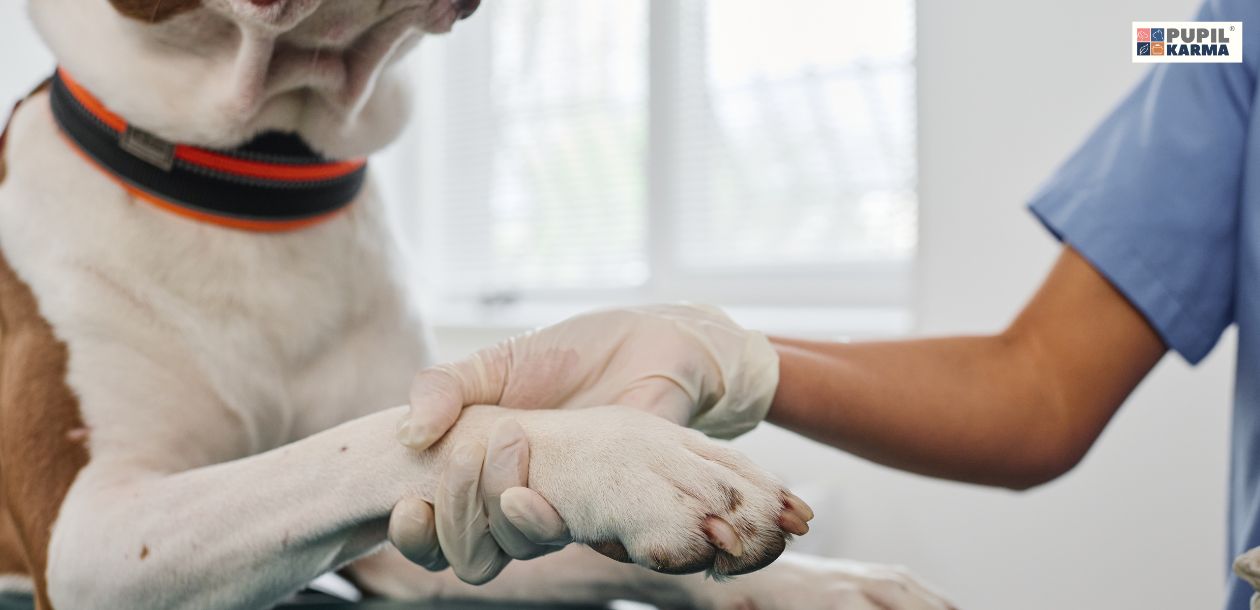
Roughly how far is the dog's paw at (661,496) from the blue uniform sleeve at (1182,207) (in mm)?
611

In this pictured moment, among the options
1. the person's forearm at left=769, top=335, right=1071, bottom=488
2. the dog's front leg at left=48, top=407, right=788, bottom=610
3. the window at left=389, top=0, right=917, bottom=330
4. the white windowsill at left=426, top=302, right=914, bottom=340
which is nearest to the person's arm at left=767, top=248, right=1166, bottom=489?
the person's forearm at left=769, top=335, right=1071, bottom=488

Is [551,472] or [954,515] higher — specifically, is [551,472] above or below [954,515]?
above

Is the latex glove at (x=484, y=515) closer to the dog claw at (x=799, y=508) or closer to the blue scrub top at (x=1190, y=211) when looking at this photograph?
the dog claw at (x=799, y=508)

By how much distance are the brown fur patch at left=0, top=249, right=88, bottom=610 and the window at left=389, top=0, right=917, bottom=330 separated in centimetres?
175

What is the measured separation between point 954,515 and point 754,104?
1250 mm

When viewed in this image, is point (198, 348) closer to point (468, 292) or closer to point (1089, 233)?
point (1089, 233)

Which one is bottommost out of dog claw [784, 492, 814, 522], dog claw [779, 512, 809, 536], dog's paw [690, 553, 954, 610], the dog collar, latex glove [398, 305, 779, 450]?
dog's paw [690, 553, 954, 610]

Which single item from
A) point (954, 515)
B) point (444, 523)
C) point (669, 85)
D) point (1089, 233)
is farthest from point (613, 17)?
point (444, 523)

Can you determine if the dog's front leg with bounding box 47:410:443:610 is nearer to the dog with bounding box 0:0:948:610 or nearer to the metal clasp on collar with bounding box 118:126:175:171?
the dog with bounding box 0:0:948:610

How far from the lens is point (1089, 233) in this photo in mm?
1068

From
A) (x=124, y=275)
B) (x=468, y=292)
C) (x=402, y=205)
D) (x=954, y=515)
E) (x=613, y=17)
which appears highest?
(x=613, y=17)

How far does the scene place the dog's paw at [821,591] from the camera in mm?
887

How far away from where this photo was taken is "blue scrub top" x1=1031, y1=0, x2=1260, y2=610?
3.35 ft

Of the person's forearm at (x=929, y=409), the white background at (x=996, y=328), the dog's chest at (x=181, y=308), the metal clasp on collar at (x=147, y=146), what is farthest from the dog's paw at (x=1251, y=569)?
the white background at (x=996, y=328)
